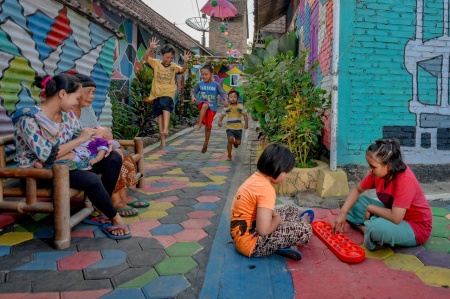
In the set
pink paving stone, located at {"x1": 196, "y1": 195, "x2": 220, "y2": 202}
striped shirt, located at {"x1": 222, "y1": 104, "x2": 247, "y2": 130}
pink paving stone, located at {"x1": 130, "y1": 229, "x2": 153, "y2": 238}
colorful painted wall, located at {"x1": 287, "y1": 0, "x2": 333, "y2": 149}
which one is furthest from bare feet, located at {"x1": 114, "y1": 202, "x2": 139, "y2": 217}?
striped shirt, located at {"x1": 222, "y1": 104, "x2": 247, "y2": 130}

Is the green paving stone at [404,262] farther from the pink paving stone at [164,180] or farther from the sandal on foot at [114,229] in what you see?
the pink paving stone at [164,180]

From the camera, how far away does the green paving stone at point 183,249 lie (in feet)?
9.04

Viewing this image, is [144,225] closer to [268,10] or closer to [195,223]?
[195,223]

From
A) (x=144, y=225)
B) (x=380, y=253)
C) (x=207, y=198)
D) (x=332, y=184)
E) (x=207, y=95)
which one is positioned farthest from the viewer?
(x=207, y=95)

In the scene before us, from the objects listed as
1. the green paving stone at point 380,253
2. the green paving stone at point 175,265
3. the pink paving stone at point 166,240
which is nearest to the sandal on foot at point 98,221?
the pink paving stone at point 166,240

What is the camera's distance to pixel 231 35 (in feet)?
104

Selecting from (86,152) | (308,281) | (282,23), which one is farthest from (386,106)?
(282,23)

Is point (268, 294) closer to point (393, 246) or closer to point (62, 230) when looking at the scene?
point (393, 246)

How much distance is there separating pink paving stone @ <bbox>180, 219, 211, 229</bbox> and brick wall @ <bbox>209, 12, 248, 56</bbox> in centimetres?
2906

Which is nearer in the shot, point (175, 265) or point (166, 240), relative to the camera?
point (175, 265)

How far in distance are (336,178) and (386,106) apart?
1.33m

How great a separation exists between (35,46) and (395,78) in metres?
4.29

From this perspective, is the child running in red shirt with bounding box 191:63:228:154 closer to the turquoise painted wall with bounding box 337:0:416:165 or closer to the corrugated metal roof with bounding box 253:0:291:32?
the turquoise painted wall with bounding box 337:0:416:165

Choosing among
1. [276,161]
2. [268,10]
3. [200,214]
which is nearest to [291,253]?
[276,161]
